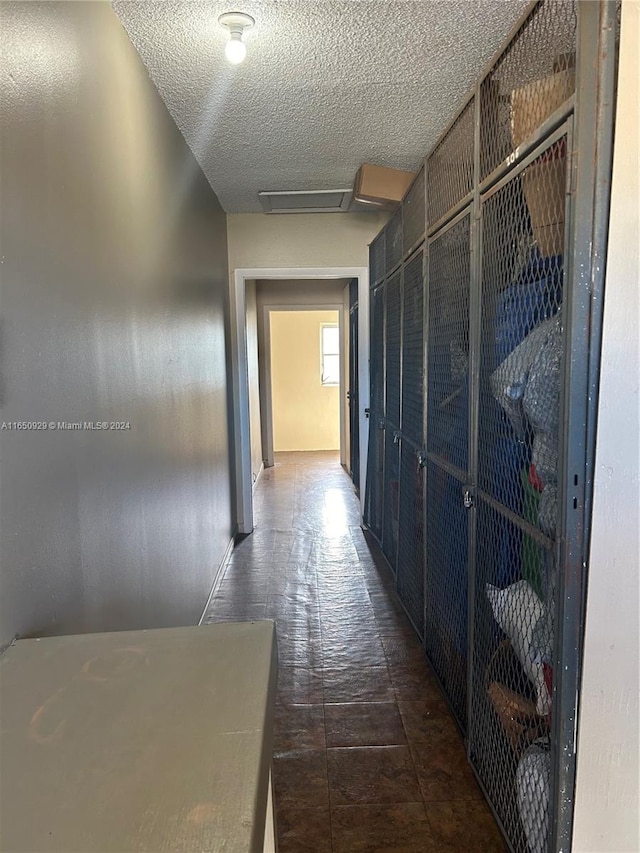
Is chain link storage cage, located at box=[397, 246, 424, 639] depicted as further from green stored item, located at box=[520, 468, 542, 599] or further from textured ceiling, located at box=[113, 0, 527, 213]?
green stored item, located at box=[520, 468, 542, 599]

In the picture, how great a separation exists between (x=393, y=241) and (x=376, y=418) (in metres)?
1.27

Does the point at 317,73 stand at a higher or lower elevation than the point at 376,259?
higher

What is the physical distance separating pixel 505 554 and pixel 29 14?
1.78 metres

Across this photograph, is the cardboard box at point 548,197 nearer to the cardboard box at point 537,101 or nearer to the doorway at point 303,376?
the cardboard box at point 537,101

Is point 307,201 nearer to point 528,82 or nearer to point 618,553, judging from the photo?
point 528,82

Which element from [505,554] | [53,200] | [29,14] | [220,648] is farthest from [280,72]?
[220,648]

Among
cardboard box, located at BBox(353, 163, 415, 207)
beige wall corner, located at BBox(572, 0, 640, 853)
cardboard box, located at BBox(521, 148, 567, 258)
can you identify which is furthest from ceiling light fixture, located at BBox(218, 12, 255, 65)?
cardboard box, located at BBox(353, 163, 415, 207)

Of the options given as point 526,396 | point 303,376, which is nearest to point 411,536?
point 526,396

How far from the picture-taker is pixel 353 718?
2090 mm

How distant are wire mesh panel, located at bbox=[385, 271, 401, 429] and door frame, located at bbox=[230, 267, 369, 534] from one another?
2.63ft

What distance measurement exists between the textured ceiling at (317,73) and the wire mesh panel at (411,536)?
159 cm

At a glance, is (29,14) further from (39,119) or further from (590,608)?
(590,608)

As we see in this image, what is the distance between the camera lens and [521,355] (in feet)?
4.68

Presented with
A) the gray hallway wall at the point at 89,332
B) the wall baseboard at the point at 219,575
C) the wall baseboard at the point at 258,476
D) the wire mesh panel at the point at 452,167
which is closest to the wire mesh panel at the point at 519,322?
the wire mesh panel at the point at 452,167
